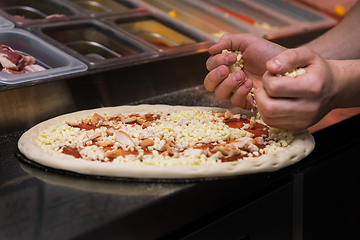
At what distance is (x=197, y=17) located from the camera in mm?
2697

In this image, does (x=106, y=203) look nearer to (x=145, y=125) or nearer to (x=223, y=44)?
(x=145, y=125)

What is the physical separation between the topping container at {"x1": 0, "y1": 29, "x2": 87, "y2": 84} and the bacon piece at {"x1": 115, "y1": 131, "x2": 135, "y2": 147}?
498 millimetres

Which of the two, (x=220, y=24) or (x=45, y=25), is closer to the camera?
(x=45, y=25)

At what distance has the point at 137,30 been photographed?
2377 mm

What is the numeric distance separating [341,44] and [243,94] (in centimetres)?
69

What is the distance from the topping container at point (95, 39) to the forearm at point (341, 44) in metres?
0.84

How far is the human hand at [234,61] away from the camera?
1355 mm

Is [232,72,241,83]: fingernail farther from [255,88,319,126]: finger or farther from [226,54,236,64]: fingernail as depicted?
[255,88,319,126]: finger

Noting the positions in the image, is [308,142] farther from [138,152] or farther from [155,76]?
[155,76]

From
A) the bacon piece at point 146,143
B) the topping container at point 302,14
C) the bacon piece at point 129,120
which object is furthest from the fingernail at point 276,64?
the topping container at point 302,14

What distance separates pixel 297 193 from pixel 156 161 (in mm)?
593

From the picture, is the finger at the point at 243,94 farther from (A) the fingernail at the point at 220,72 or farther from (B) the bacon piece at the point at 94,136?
(B) the bacon piece at the point at 94,136

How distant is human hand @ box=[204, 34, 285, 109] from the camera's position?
136cm

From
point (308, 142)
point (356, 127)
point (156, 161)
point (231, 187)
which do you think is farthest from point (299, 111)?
point (356, 127)
